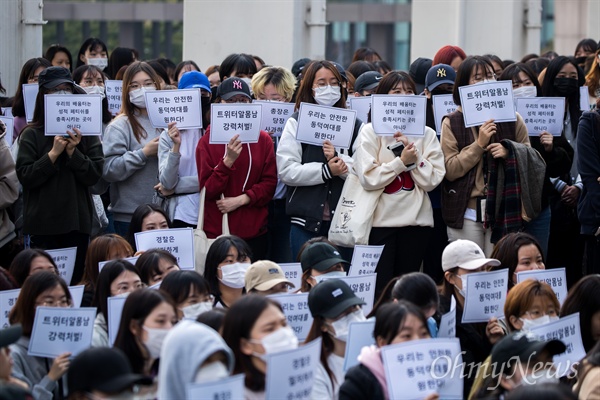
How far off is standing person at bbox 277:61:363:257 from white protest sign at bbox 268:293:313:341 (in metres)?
2.39

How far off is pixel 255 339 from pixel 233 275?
2540 mm

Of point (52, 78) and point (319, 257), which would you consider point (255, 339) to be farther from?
point (52, 78)

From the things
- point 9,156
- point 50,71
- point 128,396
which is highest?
point 50,71

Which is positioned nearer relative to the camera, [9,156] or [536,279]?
[536,279]

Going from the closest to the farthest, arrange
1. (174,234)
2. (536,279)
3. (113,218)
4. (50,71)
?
(536,279) → (174,234) → (50,71) → (113,218)

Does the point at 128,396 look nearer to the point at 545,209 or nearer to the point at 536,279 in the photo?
the point at 536,279

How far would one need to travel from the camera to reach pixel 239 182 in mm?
10008

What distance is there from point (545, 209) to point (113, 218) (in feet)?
11.9

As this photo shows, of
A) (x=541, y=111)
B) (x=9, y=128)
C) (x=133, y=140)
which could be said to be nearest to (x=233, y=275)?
(x=133, y=140)

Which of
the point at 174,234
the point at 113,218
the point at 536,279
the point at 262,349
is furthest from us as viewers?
the point at 113,218

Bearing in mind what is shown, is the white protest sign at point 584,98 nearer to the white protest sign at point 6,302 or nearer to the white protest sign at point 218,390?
the white protest sign at point 6,302

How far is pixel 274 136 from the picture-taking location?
10.7 metres

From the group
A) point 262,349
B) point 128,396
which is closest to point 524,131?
point 262,349

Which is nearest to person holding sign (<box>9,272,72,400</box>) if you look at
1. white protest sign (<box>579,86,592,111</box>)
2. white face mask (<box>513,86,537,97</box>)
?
white face mask (<box>513,86,537,97</box>)
